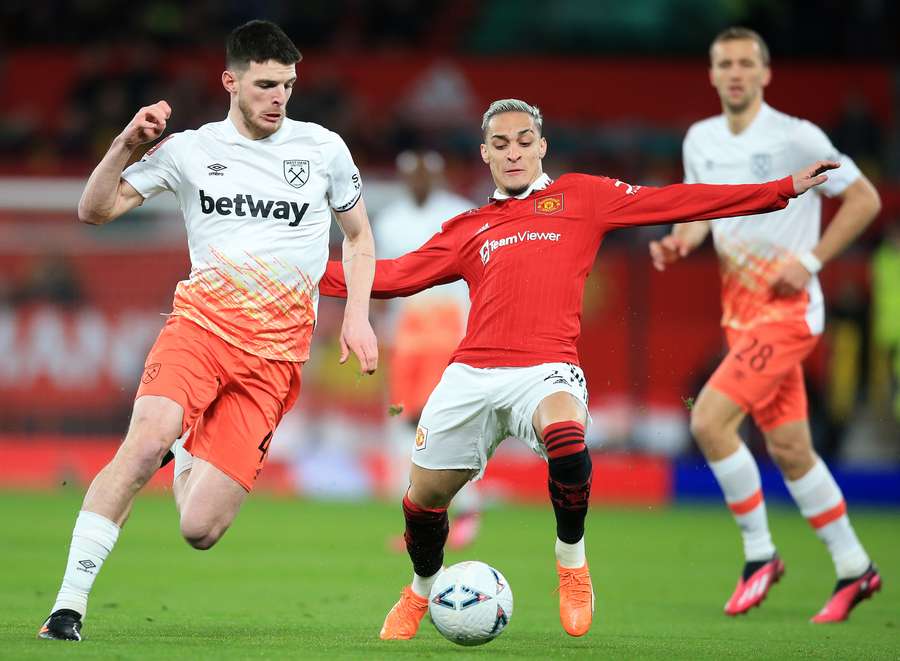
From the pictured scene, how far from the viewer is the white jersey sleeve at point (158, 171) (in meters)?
6.46

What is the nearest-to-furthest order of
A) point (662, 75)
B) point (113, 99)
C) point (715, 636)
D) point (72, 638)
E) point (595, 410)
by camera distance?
point (72, 638), point (715, 636), point (595, 410), point (113, 99), point (662, 75)

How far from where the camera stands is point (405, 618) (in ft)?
21.8

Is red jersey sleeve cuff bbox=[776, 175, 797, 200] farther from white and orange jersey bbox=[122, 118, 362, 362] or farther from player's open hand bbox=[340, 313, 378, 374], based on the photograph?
white and orange jersey bbox=[122, 118, 362, 362]

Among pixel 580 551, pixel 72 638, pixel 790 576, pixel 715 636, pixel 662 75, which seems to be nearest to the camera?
pixel 72 638

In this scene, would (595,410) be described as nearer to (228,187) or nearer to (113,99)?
(113,99)

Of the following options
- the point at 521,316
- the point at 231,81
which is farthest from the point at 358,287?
the point at 231,81

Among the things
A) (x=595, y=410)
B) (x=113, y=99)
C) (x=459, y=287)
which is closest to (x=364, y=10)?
(x=113, y=99)

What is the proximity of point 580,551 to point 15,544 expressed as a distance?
18.1 feet

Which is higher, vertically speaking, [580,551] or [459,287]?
[459,287]

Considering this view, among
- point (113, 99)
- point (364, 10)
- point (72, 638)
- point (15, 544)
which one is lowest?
point (15, 544)

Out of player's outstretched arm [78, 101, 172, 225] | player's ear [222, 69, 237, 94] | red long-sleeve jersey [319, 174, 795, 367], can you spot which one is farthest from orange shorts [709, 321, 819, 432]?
player's outstretched arm [78, 101, 172, 225]

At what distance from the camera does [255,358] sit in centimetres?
656

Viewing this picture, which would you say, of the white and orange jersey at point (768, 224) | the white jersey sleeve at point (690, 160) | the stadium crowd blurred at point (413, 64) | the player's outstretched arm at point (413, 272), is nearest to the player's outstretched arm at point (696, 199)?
the player's outstretched arm at point (413, 272)

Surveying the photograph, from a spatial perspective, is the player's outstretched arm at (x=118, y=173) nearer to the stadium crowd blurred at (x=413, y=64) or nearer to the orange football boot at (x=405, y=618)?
the orange football boot at (x=405, y=618)
